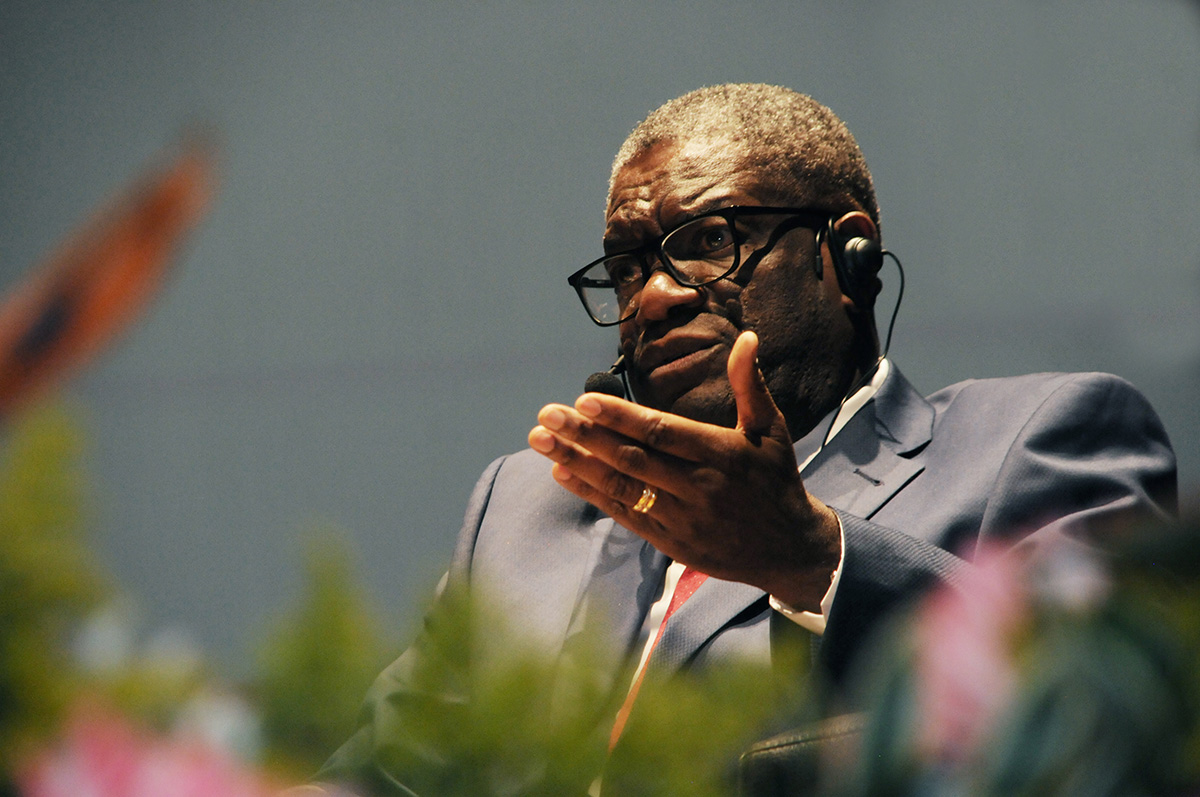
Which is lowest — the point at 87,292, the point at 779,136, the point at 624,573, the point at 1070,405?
the point at 624,573

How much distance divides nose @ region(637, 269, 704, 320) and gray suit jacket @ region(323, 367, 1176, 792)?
296 mm

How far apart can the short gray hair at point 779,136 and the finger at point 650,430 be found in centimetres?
83

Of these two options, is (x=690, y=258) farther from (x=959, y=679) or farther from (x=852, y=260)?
(x=959, y=679)

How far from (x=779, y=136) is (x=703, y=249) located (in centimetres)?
26

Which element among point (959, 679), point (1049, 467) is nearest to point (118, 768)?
point (959, 679)

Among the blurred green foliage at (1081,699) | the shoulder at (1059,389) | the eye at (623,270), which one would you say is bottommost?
the shoulder at (1059,389)

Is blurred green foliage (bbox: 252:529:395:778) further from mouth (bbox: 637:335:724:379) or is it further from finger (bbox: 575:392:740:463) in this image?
mouth (bbox: 637:335:724:379)

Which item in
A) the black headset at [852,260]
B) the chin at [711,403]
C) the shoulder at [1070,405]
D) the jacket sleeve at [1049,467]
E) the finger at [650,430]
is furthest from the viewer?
the black headset at [852,260]

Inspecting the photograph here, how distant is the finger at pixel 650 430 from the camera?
99 cm

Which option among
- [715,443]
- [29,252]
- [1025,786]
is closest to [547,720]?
[1025,786]

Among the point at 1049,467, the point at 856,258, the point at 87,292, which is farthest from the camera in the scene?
the point at 856,258

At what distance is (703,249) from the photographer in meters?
1.72

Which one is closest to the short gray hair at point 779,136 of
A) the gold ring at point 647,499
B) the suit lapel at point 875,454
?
the suit lapel at point 875,454

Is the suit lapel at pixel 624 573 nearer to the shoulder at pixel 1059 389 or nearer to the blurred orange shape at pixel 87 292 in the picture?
the shoulder at pixel 1059 389
